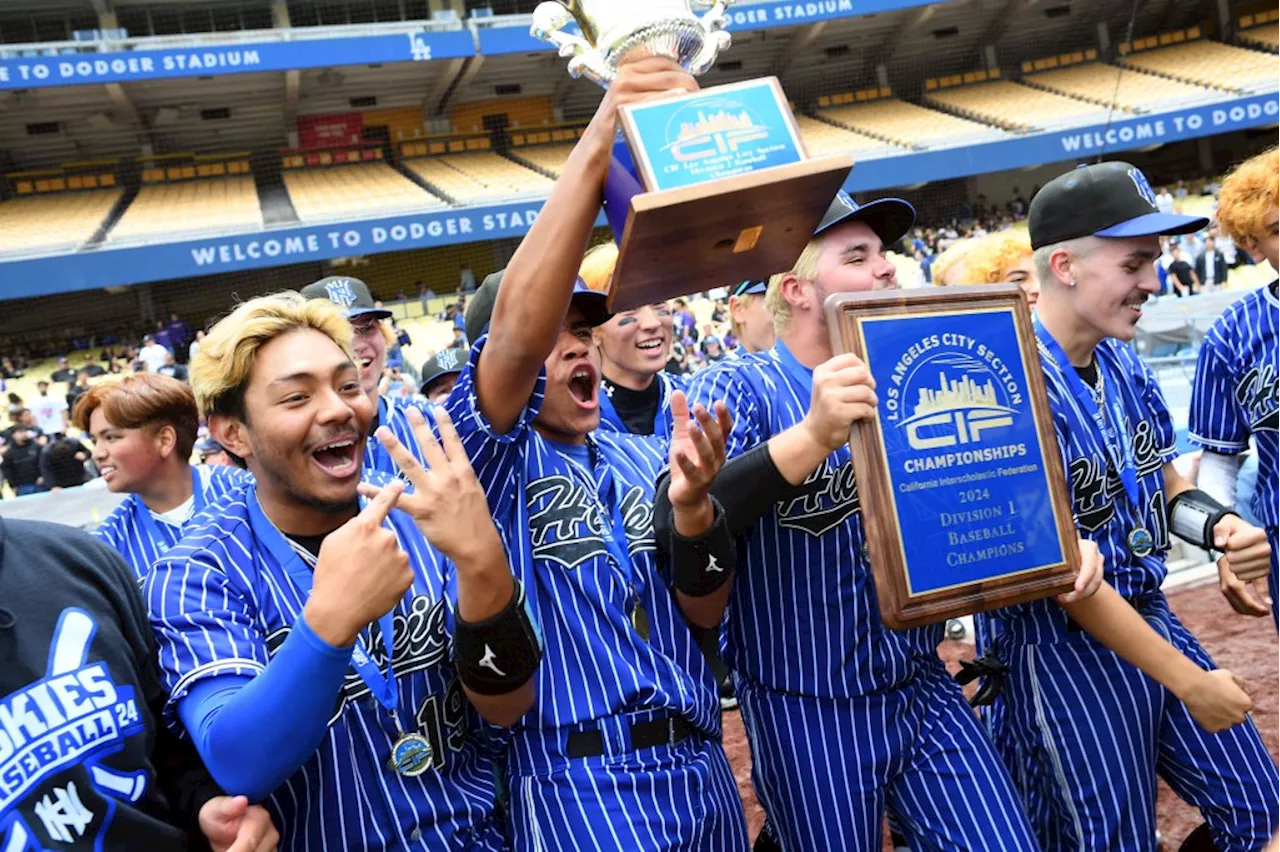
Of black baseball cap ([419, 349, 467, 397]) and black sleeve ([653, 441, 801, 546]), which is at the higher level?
black baseball cap ([419, 349, 467, 397])

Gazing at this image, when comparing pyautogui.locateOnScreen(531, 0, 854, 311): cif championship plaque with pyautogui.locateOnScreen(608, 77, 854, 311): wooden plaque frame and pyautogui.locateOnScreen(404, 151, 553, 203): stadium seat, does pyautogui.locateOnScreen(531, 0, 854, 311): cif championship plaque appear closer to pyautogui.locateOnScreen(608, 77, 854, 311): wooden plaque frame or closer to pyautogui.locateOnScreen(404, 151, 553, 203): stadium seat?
pyautogui.locateOnScreen(608, 77, 854, 311): wooden plaque frame

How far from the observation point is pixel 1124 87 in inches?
1000

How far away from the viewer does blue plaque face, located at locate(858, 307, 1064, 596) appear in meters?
2.04

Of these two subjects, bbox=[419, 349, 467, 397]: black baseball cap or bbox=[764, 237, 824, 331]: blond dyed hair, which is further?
bbox=[419, 349, 467, 397]: black baseball cap

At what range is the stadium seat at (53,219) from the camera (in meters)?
18.9

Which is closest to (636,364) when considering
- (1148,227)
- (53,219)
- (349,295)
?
(349,295)

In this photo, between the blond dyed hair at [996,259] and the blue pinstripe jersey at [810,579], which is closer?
the blue pinstripe jersey at [810,579]

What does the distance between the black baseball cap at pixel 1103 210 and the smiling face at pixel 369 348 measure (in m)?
2.55

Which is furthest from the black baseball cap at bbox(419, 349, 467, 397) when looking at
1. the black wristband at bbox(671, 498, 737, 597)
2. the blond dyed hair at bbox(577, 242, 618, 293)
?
the black wristband at bbox(671, 498, 737, 597)

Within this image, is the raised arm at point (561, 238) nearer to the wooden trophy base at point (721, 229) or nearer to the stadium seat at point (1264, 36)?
the wooden trophy base at point (721, 229)

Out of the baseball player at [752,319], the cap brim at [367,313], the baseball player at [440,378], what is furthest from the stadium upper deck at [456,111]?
the baseball player at [752,319]

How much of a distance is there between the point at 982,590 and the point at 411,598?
1.19 meters

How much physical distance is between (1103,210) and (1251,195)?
0.89 m

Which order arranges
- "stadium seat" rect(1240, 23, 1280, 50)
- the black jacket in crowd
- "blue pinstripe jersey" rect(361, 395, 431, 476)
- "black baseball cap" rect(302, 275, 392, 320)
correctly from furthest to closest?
"stadium seat" rect(1240, 23, 1280, 50)
"black baseball cap" rect(302, 275, 392, 320)
"blue pinstripe jersey" rect(361, 395, 431, 476)
the black jacket in crowd
